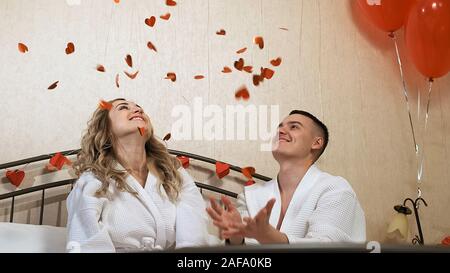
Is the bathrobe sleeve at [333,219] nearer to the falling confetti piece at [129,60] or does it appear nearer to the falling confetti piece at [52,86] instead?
the falling confetti piece at [129,60]

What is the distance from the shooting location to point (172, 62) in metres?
1.66

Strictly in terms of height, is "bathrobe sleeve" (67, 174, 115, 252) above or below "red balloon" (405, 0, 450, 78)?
below

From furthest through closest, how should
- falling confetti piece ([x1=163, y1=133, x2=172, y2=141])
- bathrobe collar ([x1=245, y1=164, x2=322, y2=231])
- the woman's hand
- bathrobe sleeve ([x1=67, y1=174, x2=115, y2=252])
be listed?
falling confetti piece ([x1=163, y1=133, x2=172, y2=141]) → bathrobe collar ([x1=245, y1=164, x2=322, y2=231]) → bathrobe sleeve ([x1=67, y1=174, x2=115, y2=252]) → the woman's hand

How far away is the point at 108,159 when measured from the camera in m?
1.40

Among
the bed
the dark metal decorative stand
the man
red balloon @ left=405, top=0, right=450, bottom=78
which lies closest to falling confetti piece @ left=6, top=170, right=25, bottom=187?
the bed

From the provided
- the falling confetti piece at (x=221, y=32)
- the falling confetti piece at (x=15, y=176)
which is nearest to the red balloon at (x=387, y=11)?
the falling confetti piece at (x=221, y=32)

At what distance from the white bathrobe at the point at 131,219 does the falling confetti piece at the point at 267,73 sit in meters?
0.46

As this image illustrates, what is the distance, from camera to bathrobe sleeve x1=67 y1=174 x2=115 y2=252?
1245mm

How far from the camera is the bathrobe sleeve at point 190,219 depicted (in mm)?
1368

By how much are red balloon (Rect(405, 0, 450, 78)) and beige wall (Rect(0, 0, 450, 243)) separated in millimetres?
111

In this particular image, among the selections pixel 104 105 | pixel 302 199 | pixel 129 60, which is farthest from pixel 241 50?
pixel 302 199

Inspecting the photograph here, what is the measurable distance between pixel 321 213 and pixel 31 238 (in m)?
0.71

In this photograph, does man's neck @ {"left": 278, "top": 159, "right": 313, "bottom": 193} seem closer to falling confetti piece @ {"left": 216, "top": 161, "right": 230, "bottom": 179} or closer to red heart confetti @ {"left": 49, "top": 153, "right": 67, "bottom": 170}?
falling confetti piece @ {"left": 216, "top": 161, "right": 230, "bottom": 179}

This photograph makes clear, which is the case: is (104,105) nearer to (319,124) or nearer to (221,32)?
(221,32)
